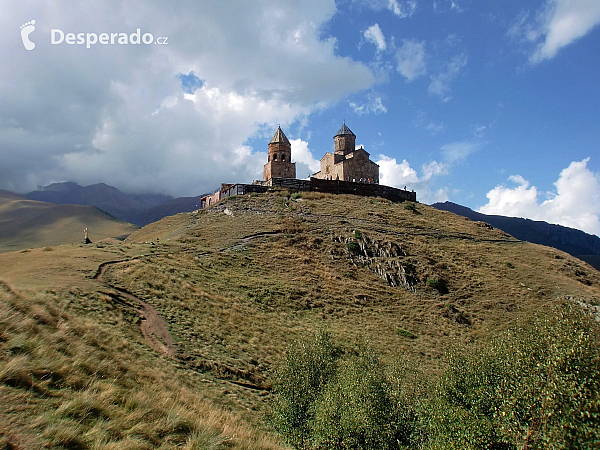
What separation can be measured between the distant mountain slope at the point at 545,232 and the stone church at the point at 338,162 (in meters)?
114

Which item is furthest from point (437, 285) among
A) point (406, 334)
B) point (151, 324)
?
point (151, 324)

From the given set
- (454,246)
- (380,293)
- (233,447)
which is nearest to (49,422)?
(233,447)

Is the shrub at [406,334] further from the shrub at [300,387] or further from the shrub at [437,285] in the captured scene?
the shrub at [300,387]

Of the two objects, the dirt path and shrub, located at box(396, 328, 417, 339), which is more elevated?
the dirt path

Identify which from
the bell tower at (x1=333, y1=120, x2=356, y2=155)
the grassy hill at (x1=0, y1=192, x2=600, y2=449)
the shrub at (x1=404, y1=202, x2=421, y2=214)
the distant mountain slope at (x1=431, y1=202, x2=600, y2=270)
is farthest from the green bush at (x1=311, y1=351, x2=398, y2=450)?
the distant mountain slope at (x1=431, y1=202, x2=600, y2=270)

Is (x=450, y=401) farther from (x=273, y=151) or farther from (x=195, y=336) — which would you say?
(x=273, y=151)

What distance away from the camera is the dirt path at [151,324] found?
1664cm

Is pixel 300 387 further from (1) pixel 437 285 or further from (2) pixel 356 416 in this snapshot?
(1) pixel 437 285

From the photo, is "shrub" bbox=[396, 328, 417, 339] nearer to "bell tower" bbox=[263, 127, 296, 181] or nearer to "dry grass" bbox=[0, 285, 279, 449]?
"dry grass" bbox=[0, 285, 279, 449]

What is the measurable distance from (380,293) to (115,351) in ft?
80.2

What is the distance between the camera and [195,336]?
18.9 m

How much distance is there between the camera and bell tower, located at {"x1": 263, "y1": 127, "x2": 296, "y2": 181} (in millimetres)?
55156

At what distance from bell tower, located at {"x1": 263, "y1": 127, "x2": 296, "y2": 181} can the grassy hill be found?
8122mm

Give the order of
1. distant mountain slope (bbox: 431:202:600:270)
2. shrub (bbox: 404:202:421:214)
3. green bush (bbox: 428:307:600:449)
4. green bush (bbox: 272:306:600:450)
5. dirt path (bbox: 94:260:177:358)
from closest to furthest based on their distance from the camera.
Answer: green bush (bbox: 428:307:600:449) < green bush (bbox: 272:306:600:450) < dirt path (bbox: 94:260:177:358) < shrub (bbox: 404:202:421:214) < distant mountain slope (bbox: 431:202:600:270)
